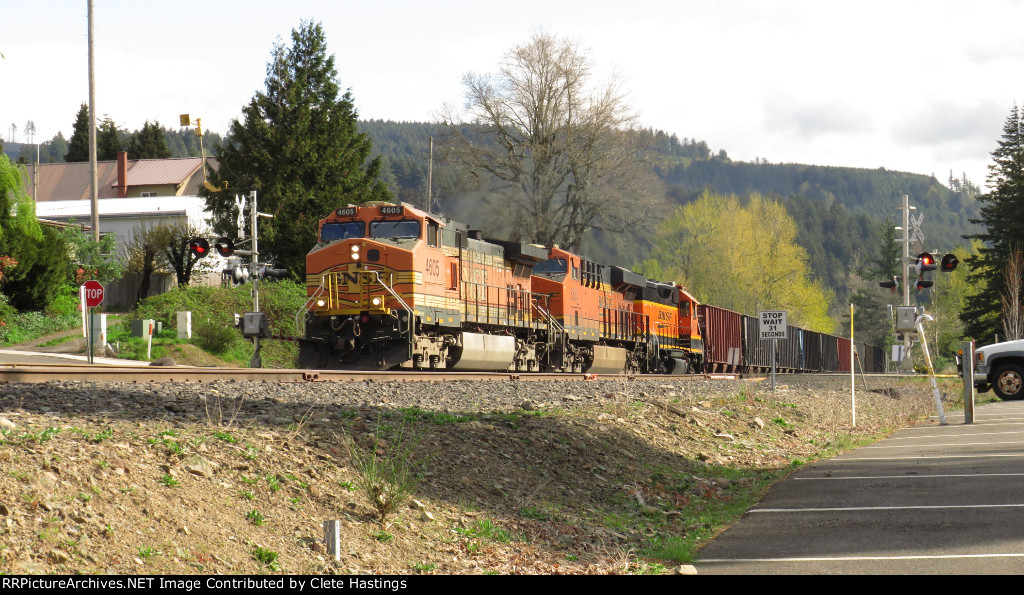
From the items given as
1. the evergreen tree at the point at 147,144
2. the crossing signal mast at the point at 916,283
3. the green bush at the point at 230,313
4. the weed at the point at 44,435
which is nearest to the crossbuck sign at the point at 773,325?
the crossing signal mast at the point at 916,283

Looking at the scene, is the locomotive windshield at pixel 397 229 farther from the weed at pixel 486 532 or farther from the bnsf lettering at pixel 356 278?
the weed at pixel 486 532

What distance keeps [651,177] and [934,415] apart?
92.1 feet

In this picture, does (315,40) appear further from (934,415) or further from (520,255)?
(934,415)

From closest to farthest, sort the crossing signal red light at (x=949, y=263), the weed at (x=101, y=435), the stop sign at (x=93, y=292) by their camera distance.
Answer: the weed at (x=101, y=435) < the crossing signal red light at (x=949, y=263) < the stop sign at (x=93, y=292)

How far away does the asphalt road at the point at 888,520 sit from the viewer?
593 cm

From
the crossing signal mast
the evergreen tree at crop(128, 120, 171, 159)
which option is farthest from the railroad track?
the evergreen tree at crop(128, 120, 171, 159)

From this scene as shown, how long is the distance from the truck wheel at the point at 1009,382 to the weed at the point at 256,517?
20415 mm

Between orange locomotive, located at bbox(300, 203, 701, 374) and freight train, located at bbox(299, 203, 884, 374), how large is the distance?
0.03m

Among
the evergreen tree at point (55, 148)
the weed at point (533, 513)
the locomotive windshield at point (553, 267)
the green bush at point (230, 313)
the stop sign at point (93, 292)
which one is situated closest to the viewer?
the weed at point (533, 513)

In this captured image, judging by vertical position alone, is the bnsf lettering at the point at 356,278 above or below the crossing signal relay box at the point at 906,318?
above

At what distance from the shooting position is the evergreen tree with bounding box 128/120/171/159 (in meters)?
87.1

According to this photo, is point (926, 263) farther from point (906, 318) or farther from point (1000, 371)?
point (906, 318)

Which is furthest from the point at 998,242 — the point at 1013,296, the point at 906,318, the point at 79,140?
the point at 79,140

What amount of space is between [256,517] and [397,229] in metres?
14.2
